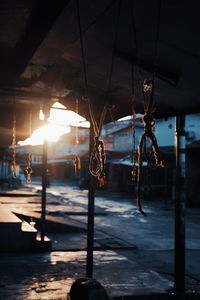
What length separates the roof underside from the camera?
3938 millimetres

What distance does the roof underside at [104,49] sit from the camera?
12.9 feet

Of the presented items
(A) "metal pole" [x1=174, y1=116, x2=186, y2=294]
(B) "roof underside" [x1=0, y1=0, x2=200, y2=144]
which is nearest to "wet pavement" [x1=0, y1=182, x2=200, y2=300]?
(A) "metal pole" [x1=174, y1=116, x2=186, y2=294]

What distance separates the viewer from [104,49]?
5195 mm

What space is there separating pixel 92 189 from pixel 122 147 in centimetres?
3679

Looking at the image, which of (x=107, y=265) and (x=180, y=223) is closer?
(x=180, y=223)

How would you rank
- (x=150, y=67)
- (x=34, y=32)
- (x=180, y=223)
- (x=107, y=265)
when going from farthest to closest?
(x=107, y=265) → (x=180, y=223) → (x=150, y=67) → (x=34, y=32)

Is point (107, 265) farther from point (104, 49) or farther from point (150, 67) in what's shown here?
point (104, 49)

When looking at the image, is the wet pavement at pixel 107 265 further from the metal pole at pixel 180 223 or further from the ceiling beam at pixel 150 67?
the ceiling beam at pixel 150 67

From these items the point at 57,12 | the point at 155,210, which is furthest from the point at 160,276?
the point at 155,210

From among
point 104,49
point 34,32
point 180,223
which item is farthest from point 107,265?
point 34,32

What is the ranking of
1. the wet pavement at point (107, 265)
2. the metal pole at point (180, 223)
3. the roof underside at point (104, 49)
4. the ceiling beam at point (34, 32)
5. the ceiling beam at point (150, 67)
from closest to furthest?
the ceiling beam at point (34, 32) → the roof underside at point (104, 49) → the ceiling beam at point (150, 67) → the metal pole at point (180, 223) → the wet pavement at point (107, 265)

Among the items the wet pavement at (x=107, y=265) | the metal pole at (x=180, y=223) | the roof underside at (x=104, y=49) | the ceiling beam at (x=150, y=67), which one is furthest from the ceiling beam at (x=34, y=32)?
the wet pavement at (x=107, y=265)

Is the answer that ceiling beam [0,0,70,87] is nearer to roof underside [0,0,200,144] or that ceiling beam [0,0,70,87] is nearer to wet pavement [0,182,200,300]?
roof underside [0,0,200,144]

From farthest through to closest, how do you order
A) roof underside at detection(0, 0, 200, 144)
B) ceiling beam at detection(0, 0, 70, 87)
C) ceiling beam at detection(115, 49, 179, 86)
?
ceiling beam at detection(115, 49, 179, 86) → roof underside at detection(0, 0, 200, 144) → ceiling beam at detection(0, 0, 70, 87)
